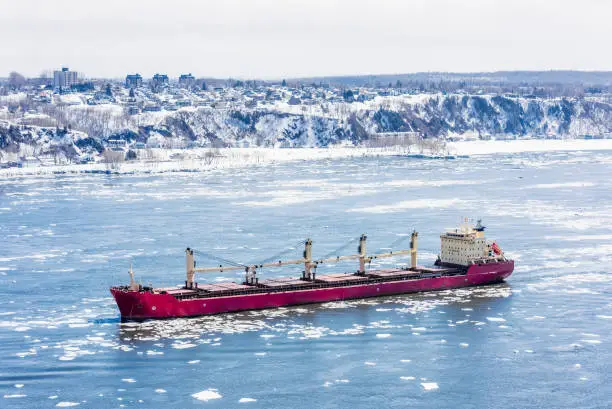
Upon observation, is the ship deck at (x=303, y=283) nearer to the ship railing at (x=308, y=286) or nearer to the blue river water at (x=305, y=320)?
the ship railing at (x=308, y=286)

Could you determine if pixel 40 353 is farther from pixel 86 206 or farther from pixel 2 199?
pixel 2 199

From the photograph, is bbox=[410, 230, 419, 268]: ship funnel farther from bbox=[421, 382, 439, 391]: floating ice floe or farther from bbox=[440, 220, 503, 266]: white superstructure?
bbox=[421, 382, 439, 391]: floating ice floe

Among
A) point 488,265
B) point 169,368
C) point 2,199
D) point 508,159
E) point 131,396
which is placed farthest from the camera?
point 508,159

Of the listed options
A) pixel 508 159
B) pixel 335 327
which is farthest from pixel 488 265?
pixel 508 159

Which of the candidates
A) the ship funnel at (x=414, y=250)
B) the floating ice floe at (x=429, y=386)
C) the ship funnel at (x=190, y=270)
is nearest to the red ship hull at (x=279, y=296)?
the ship funnel at (x=190, y=270)

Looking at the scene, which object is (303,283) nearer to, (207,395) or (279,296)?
(279,296)

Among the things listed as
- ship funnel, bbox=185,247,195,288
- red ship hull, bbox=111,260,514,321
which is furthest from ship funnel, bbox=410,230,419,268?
ship funnel, bbox=185,247,195,288
